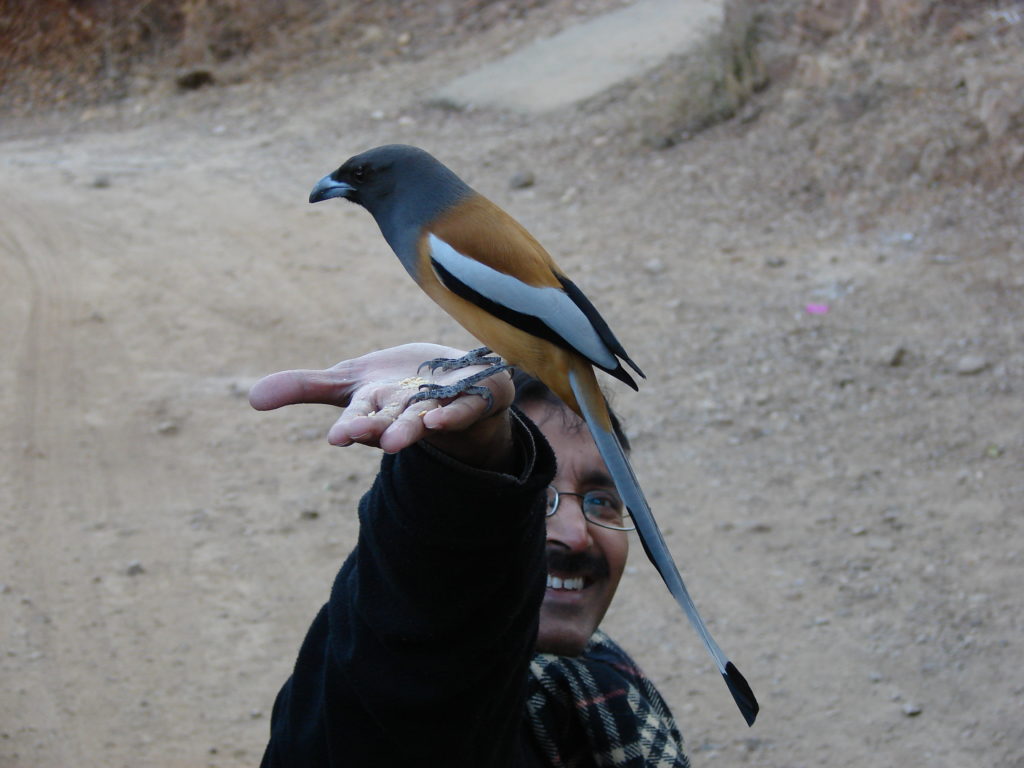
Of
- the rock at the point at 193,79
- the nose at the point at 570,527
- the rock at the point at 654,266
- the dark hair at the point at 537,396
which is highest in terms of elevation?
the dark hair at the point at 537,396

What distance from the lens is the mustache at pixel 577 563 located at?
2.61 meters

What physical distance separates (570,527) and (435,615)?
0.93 m

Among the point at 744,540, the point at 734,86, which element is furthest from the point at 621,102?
the point at 744,540

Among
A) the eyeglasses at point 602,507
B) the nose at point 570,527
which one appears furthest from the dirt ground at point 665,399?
the nose at point 570,527

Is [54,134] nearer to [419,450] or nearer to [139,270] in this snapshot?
[139,270]

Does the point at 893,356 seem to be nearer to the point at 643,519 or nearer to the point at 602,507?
the point at 602,507

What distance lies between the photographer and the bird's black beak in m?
2.73

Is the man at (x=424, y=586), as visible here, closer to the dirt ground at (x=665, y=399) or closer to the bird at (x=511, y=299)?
the bird at (x=511, y=299)

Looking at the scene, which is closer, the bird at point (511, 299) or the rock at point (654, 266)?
the bird at point (511, 299)

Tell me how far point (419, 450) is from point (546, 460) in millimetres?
237

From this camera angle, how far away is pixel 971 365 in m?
6.23

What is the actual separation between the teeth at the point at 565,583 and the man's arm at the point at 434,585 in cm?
66

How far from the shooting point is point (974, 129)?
314 inches

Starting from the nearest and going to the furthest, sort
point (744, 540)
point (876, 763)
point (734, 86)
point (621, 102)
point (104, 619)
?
point (876, 763), point (104, 619), point (744, 540), point (734, 86), point (621, 102)
